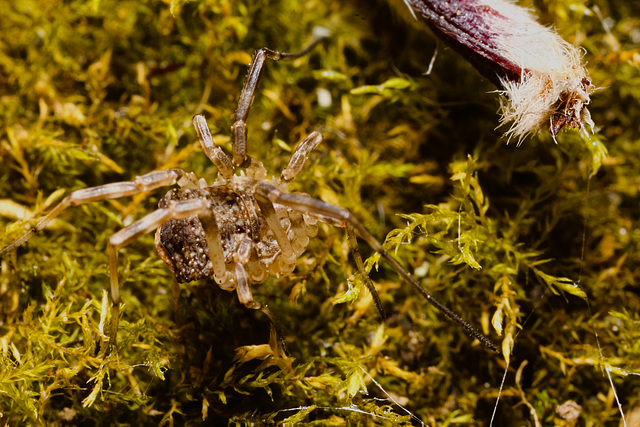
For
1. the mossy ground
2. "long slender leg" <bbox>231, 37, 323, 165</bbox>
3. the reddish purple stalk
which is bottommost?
the mossy ground

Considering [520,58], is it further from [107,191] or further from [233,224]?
[107,191]

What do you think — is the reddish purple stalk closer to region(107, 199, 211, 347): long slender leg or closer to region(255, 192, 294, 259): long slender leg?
region(255, 192, 294, 259): long slender leg

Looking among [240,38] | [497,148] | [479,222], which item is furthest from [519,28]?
[240,38]

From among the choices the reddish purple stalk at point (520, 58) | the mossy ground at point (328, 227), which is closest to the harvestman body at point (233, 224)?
the mossy ground at point (328, 227)

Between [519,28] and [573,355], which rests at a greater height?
[519,28]

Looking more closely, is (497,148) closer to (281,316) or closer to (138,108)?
(281,316)

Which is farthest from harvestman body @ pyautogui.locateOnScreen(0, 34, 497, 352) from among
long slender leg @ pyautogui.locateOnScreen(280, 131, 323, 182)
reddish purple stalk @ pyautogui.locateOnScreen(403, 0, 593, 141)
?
reddish purple stalk @ pyautogui.locateOnScreen(403, 0, 593, 141)

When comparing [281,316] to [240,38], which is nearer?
[281,316]
